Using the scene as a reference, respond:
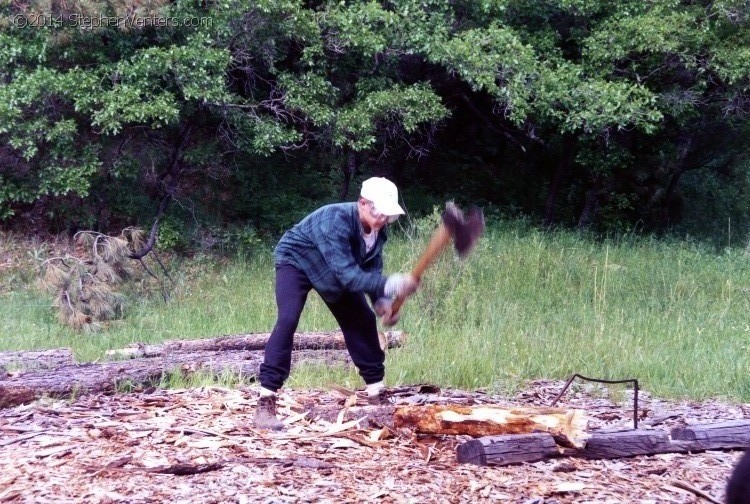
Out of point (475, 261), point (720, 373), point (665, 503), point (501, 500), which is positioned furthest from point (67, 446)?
point (475, 261)

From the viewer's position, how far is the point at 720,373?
7703 mm

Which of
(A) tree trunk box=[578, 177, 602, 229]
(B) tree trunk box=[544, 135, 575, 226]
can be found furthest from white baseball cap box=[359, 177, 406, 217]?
(A) tree trunk box=[578, 177, 602, 229]

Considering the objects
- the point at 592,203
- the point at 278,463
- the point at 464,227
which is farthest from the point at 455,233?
the point at 592,203

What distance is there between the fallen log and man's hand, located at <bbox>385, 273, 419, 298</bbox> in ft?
3.38

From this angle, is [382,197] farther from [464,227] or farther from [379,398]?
[379,398]

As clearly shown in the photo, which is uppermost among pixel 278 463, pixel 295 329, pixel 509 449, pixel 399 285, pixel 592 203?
pixel 592 203

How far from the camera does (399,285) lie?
5.39 m

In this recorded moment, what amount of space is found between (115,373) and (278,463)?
2377 mm

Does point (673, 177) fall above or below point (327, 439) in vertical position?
above

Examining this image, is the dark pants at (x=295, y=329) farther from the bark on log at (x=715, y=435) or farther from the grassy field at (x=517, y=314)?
the bark on log at (x=715, y=435)

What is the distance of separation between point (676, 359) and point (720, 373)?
0.51m

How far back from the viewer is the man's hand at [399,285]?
5.38 m

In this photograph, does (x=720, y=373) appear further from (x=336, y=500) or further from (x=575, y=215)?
(x=575, y=215)

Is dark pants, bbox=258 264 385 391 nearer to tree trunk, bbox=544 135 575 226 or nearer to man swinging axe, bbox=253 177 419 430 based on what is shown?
man swinging axe, bbox=253 177 419 430
